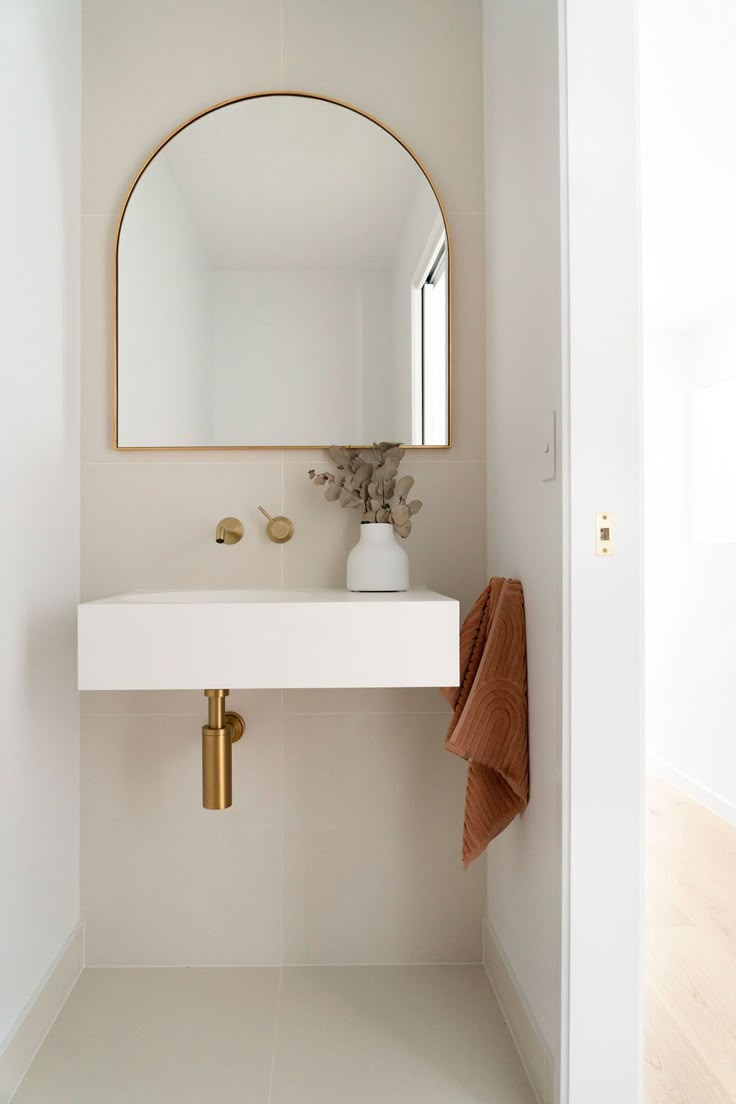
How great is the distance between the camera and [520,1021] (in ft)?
5.06

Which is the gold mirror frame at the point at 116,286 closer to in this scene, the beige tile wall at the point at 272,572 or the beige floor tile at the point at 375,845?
the beige tile wall at the point at 272,572

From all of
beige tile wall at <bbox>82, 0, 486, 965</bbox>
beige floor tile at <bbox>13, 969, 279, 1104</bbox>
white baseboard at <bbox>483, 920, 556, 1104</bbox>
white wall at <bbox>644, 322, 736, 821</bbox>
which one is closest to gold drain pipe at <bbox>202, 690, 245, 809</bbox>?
beige tile wall at <bbox>82, 0, 486, 965</bbox>

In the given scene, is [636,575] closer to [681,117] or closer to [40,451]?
[40,451]

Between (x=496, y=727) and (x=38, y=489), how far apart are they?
40.5 inches

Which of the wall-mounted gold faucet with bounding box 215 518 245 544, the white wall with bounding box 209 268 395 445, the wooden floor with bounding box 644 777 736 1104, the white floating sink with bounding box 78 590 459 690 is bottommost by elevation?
the wooden floor with bounding box 644 777 736 1104

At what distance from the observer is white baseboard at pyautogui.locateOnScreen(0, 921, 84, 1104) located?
4.61 feet

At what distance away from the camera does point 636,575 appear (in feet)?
4.19

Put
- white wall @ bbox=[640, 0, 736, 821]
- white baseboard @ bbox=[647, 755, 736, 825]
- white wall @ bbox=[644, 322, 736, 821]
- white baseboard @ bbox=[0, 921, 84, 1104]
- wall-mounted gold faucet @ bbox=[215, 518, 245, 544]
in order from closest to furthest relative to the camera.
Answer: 1. white baseboard @ bbox=[0, 921, 84, 1104]
2. wall-mounted gold faucet @ bbox=[215, 518, 245, 544]
3. white wall @ bbox=[640, 0, 736, 821]
4. white baseboard @ bbox=[647, 755, 736, 825]
5. white wall @ bbox=[644, 322, 736, 821]

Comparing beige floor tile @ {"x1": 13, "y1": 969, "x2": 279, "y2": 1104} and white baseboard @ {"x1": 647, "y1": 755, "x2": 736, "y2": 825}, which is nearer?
beige floor tile @ {"x1": 13, "y1": 969, "x2": 279, "y2": 1104}

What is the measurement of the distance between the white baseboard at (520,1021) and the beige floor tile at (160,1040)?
0.49 metres

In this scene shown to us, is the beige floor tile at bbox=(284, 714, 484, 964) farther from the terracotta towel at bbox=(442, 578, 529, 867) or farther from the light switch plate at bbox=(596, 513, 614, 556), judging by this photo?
the light switch plate at bbox=(596, 513, 614, 556)

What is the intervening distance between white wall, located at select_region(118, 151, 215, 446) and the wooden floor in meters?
1.62

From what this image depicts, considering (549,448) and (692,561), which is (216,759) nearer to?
(549,448)

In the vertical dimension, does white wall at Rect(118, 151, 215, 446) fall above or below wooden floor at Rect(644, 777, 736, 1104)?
above
